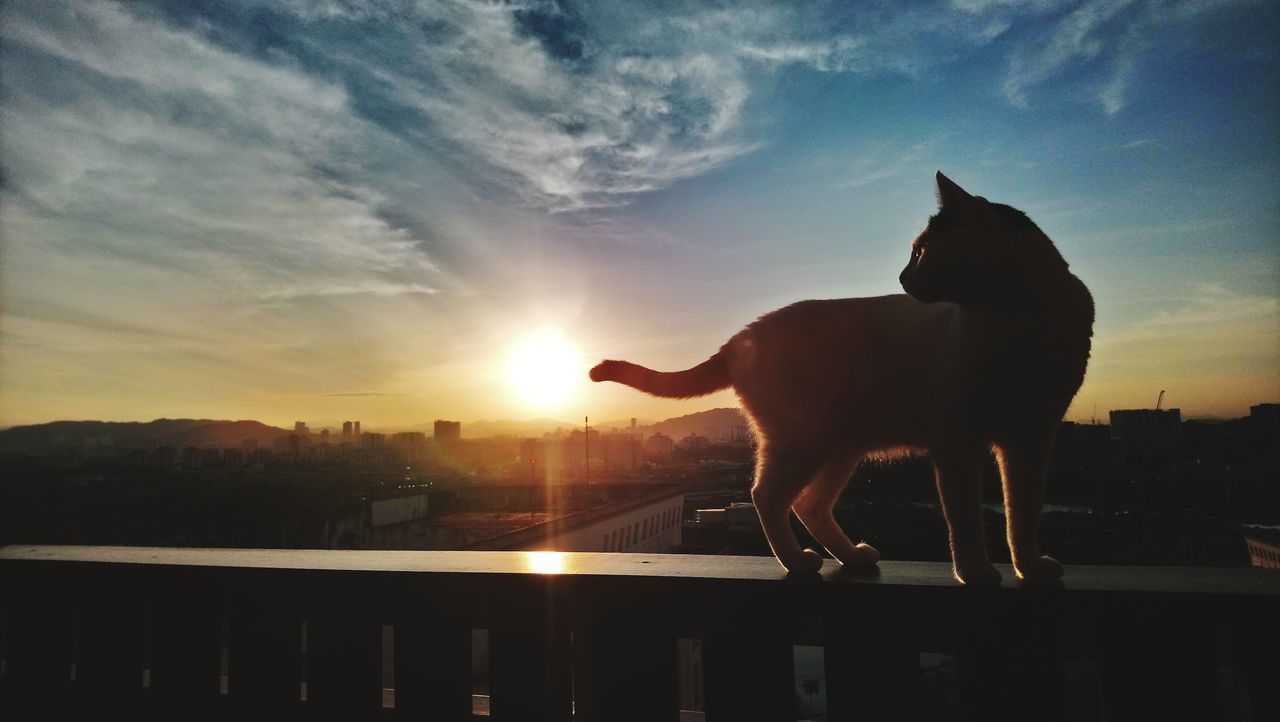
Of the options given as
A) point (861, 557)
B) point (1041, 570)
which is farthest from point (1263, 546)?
point (861, 557)

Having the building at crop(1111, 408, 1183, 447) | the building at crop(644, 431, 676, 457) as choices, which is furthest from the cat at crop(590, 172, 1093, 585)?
the building at crop(644, 431, 676, 457)

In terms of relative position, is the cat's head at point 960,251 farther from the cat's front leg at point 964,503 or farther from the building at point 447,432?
the building at point 447,432

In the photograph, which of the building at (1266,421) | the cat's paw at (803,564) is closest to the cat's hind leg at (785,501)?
the cat's paw at (803,564)

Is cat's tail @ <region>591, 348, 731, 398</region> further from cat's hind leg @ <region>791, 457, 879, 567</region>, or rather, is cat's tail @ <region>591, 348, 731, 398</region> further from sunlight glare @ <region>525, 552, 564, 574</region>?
sunlight glare @ <region>525, 552, 564, 574</region>

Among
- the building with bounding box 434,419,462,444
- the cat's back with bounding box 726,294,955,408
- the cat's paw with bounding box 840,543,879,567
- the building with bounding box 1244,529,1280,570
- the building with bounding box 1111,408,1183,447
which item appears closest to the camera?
the cat's back with bounding box 726,294,955,408

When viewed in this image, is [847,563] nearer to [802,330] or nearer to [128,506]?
[802,330]

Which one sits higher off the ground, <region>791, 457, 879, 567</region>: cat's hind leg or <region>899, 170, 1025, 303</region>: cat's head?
<region>899, 170, 1025, 303</region>: cat's head

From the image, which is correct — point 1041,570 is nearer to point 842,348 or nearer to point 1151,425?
point 842,348
